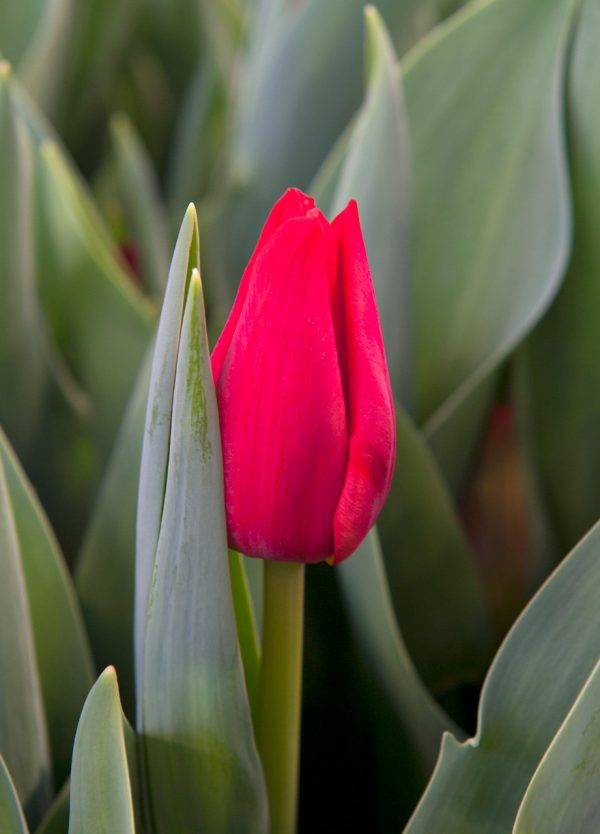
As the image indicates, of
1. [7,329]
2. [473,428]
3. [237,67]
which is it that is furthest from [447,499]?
[237,67]

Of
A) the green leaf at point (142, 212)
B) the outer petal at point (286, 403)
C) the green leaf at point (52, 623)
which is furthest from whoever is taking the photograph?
the green leaf at point (142, 212)

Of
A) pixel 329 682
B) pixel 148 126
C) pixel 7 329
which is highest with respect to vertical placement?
pixel 148 126

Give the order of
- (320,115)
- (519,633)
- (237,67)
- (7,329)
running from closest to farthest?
1. (519,633)
2. (7,329)
3. (320,115)
4. (237,67)

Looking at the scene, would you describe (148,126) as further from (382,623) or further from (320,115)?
(382,623)

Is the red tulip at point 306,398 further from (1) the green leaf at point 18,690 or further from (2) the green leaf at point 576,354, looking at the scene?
(2) the green leaf at point 576,354

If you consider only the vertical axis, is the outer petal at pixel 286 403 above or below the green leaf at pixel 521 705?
above

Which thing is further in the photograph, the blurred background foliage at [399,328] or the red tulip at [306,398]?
the blurred background foliage at [399,328]

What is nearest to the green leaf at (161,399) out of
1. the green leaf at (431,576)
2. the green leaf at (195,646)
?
the green leaf at (195,646)

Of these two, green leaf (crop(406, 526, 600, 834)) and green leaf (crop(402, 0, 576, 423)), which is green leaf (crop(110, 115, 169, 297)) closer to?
green leaf (crop(402, 0, 576, 423))
